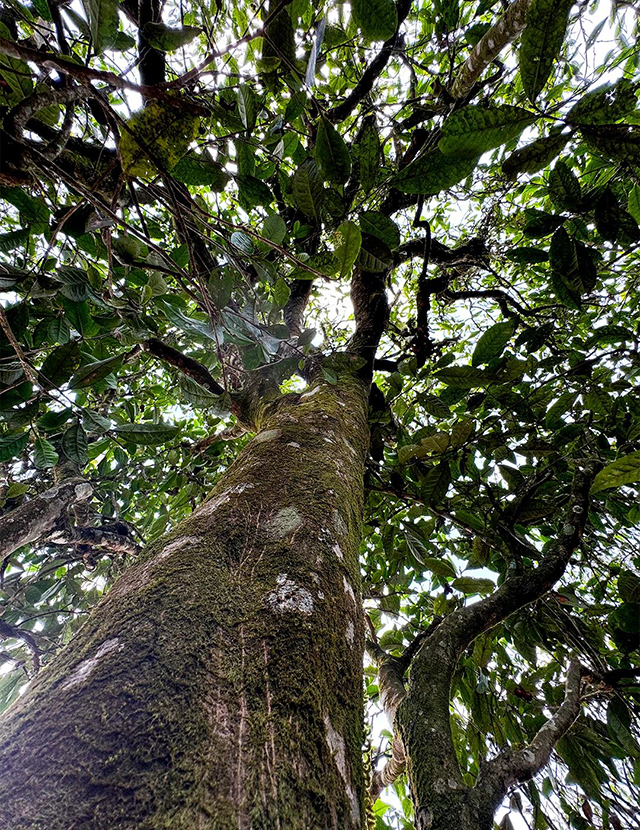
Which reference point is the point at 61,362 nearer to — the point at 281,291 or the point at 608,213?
the point at 281,291

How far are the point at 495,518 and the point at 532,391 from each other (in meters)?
0.61

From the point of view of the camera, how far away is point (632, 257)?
6.58ft

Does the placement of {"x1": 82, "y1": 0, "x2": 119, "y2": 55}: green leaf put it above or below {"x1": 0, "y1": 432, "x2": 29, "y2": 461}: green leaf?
above

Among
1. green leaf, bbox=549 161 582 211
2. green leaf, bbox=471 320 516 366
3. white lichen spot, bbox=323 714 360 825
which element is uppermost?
green leaf, bbox=549 161 582 211

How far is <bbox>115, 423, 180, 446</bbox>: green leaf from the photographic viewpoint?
1.09 m

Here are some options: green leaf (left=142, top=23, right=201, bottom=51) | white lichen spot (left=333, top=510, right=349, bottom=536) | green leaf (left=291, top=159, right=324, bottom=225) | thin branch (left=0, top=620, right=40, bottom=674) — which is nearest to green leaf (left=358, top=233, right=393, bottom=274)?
green leaf (left=291, top=159, right=324, bottom=225)

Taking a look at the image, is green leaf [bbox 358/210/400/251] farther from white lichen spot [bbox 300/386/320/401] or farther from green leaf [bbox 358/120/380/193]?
white lichen spot [bbox 300/386/320/401]

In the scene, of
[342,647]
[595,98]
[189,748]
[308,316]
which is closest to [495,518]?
[342,647]

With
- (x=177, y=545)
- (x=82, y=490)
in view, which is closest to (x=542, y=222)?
(x=177, y=545)

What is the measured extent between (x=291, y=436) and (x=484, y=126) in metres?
0.79

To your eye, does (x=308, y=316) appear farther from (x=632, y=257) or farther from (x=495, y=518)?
(x=495, y=518)

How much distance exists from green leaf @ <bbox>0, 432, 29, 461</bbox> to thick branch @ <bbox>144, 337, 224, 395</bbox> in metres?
0.45

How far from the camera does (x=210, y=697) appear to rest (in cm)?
43

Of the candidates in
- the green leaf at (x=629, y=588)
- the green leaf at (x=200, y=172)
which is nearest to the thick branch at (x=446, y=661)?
the green leaf at (x=629, y=588)
